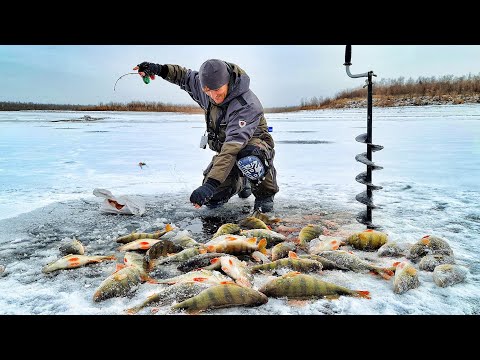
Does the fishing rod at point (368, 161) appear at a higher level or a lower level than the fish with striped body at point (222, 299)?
higher

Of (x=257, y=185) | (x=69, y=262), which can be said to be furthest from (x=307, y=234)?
(x=69, y=262)

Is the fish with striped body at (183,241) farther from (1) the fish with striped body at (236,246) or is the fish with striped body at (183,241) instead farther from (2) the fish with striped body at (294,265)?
(2) the fish with striped body at (294,265)

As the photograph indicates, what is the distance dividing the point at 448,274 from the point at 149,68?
12.0ft

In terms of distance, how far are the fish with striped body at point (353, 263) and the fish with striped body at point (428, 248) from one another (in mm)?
391

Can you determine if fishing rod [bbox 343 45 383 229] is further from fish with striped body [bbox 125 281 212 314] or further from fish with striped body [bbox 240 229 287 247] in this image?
fish with striped body [bbox 125 281 212 314]

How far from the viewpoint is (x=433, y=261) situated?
2.81 m

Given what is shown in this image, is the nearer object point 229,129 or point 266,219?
point 266,219

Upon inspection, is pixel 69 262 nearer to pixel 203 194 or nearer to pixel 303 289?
pixel 203 194

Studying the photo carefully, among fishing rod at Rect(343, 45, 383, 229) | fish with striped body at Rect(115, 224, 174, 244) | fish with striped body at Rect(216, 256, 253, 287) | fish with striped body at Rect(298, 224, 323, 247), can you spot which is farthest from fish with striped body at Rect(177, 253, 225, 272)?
fishing rod at Rect(343, 45, 383, 229)

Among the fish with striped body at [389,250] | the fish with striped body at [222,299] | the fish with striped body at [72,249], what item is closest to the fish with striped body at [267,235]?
the fish with striped body at [389,250]

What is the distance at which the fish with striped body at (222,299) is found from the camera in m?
2.23

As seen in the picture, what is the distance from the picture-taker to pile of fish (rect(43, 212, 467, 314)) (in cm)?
236
